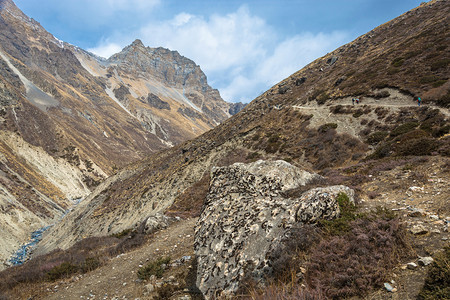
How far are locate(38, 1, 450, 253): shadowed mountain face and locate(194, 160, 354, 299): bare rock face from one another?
616 cm

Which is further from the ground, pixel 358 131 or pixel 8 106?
pixel 8 106

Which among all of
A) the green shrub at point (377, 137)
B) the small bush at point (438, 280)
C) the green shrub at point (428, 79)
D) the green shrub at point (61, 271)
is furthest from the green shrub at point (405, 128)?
the green shrub at point (61, 271)

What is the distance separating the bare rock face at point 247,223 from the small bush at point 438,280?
267 cm

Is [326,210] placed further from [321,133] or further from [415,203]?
[321,133]

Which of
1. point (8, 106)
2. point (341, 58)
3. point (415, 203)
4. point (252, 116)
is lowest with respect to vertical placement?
point (415, 203)

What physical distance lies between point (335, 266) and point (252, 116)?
4667 cm

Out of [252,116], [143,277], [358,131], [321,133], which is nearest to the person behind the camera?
[143,277]

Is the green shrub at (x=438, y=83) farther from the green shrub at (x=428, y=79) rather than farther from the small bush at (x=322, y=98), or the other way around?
the small bush at (x=322, y=98)

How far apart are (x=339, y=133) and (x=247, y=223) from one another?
23.7 metres

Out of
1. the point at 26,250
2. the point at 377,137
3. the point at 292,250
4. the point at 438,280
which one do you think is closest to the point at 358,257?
the point at 438,280

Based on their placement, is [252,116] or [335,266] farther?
[252,116]

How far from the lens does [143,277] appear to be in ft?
31.9

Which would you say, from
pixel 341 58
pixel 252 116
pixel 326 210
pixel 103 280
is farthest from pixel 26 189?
pixel 341 58

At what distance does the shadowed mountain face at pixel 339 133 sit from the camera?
66.6 feet
